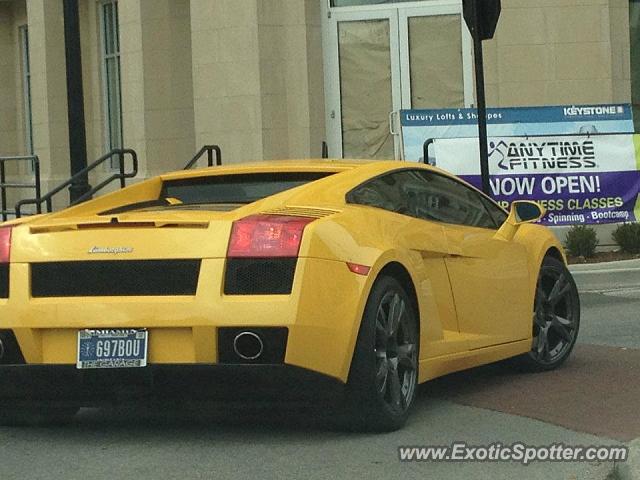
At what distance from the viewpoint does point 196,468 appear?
6160mm

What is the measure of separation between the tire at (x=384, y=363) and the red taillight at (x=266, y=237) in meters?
0.51

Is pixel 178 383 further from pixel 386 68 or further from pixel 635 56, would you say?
pixel 635 56

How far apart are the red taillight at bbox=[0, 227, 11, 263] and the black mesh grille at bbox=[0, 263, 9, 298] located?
0.09 ft

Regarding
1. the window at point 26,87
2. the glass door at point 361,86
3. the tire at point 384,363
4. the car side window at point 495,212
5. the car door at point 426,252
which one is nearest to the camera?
the tire at point 384,363

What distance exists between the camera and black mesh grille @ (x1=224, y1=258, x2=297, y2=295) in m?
6.38

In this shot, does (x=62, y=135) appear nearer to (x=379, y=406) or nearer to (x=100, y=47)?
(x=100, y=47)

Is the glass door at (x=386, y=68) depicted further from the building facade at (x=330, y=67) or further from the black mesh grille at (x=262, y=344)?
the black mesh grille at (x=262, y=344)

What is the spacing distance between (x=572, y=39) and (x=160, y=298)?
13.2 m

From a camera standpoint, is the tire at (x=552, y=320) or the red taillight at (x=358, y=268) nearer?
the red taillight at (x=358, y=268)

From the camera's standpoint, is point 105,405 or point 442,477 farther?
point 105,405

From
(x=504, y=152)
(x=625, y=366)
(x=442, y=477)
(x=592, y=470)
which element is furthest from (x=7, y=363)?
(x=504, y=152)

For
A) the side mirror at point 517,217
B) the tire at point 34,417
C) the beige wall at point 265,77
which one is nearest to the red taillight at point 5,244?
the tire at point 34,417

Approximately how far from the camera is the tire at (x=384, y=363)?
6574mm

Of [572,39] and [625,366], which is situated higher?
[572,39]
